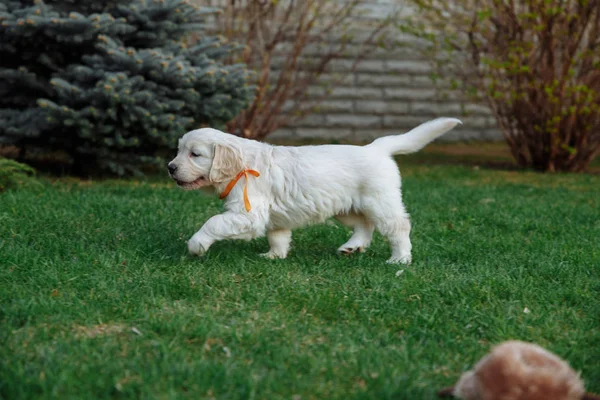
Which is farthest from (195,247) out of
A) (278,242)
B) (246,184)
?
(278,242)

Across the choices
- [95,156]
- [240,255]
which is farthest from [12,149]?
[240,255]

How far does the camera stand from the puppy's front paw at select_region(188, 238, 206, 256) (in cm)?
462

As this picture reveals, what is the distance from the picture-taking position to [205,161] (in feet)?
15.5

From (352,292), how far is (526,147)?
768 centimetres

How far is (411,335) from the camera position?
3.58 meters

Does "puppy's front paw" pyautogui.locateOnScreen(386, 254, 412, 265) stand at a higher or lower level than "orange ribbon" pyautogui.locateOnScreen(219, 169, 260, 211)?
lower

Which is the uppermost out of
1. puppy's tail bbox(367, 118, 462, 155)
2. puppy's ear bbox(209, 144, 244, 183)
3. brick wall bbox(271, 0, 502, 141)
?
puppy's tail bbox(367, 118, 462, 155)

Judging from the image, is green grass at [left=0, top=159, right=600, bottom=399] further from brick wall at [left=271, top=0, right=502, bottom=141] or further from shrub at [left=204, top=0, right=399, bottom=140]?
brick wall at [left=271, top=0, right=502, bottom=141]

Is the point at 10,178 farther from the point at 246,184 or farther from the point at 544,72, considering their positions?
the point at 544,72

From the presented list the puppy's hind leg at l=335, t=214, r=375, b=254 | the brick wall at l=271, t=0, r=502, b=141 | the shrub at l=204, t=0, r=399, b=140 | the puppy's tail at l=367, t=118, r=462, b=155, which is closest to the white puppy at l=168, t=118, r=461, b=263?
the puppy's tail at l=367, t=118, r=462, b=155

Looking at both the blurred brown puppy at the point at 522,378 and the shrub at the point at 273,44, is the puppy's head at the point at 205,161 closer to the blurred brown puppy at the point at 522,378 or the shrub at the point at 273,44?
the blurred brown puppy at the point at 522,378

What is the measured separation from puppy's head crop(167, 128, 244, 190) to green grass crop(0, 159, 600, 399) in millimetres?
521

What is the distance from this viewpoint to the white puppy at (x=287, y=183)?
471 cm

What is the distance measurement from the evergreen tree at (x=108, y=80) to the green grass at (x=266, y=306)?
66.2 inches
